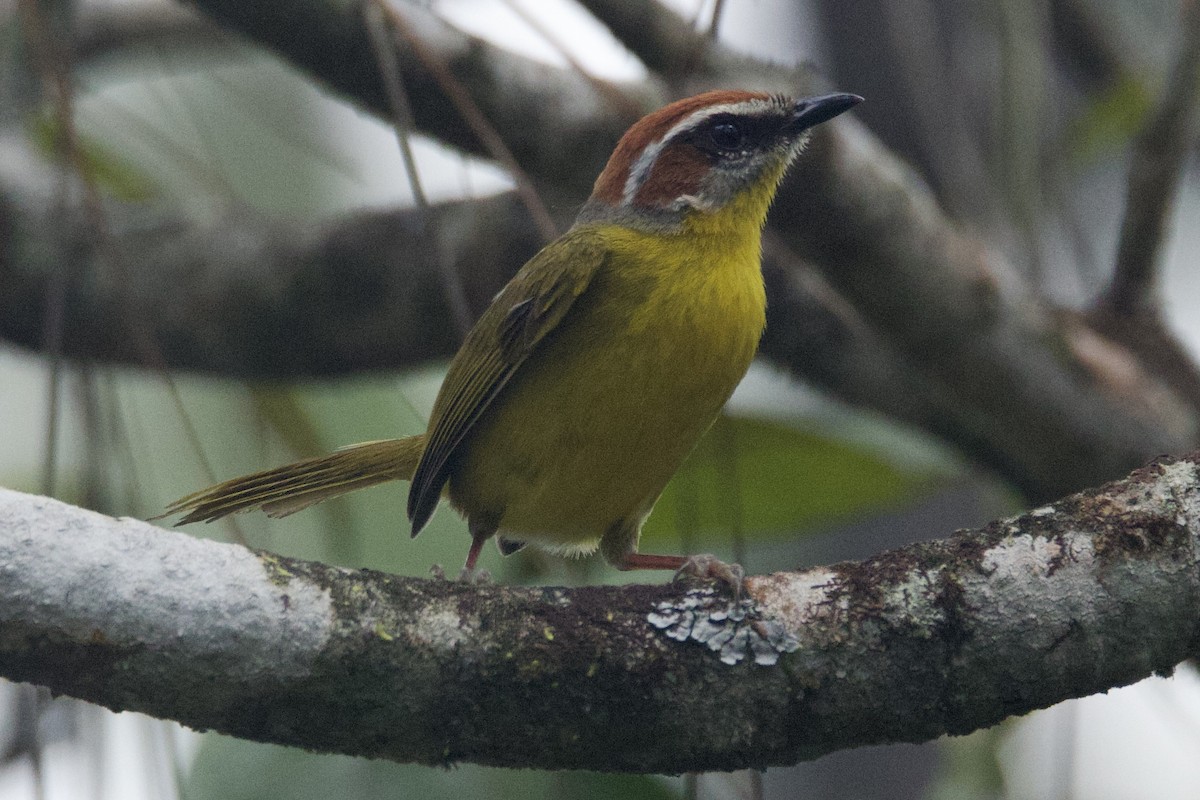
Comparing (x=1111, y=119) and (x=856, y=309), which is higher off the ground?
(x=1111, y=119)

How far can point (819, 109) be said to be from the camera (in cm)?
329

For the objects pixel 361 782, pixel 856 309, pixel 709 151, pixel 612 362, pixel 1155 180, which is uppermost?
pixel 1155 180

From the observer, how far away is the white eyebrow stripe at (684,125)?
10.8ft

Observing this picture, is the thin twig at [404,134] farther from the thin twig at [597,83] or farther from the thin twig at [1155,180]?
the thin twig at [1155,180]

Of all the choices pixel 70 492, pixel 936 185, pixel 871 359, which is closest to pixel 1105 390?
pixel 871 359

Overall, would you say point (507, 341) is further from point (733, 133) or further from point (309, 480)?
point (733, 133)

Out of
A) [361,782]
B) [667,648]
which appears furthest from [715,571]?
[361,782]

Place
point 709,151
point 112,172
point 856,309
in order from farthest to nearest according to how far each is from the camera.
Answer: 1. point 112,172
2. point 856,309
3. point 709,151

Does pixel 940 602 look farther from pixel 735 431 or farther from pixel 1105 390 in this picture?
pixel 1105 390

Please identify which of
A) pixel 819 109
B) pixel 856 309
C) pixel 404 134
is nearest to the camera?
pixel 404 134

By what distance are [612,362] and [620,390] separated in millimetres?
75

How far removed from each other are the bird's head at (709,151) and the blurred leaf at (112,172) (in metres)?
2.24

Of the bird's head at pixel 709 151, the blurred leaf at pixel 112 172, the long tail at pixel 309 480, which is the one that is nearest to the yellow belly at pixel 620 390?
the bird's head at pixel 709 151

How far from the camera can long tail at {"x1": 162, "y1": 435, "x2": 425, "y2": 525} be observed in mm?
3107
